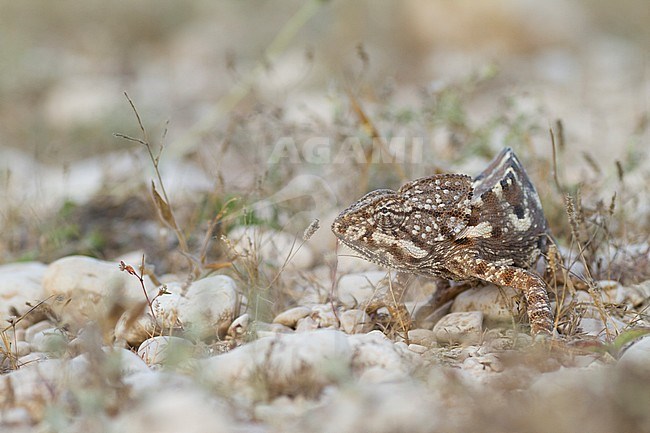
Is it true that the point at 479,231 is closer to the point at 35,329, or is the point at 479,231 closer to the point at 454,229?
the point at 454,229

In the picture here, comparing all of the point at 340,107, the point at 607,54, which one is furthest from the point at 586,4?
the point at 340,107

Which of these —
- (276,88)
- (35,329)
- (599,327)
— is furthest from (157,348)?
(276,88)

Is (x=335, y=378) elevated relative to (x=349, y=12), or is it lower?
lower

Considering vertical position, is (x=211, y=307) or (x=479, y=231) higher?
(x=479, y=231)

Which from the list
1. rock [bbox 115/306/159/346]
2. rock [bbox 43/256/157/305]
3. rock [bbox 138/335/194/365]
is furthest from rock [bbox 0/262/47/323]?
rock [bbox 138/335/194/365]

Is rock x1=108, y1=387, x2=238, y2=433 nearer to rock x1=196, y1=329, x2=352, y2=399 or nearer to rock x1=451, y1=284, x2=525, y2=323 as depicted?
rock x1=196, y1=329, x2=352, y2=399

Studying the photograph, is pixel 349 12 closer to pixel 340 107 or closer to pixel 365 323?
pixel 340 107

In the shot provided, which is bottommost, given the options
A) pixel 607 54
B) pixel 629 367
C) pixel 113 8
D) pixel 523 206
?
pixel 629 367
